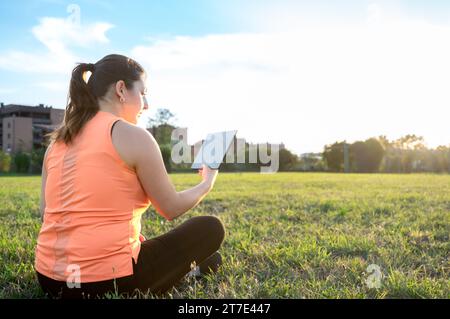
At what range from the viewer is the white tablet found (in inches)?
82.0

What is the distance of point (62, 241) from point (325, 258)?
1.68 metres

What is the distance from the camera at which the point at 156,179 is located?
194 cm

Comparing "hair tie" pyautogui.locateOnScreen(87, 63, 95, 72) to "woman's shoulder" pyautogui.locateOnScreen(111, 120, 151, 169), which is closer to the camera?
"woman's shoulder" pyautogui.locateOnScreen(111, 120, 151, 169)

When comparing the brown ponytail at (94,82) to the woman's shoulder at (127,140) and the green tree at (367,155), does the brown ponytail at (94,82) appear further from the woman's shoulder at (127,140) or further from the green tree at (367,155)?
the green tree at (367,155)

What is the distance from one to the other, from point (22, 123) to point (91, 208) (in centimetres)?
5876

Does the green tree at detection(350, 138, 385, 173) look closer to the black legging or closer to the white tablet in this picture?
the black legging

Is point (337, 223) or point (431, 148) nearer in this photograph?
point (337, 223)

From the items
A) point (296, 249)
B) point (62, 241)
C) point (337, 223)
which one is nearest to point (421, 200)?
point (337, 223)

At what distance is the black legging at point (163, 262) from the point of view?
6.57 feet

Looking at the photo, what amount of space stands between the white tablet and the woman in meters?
0.12

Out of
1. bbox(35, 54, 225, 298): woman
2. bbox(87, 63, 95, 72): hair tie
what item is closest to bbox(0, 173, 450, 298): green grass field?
bbox(35, 54, 225, 298): woman

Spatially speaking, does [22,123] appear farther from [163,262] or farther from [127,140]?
[127,140]

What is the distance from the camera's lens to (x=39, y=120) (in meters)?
58.7
